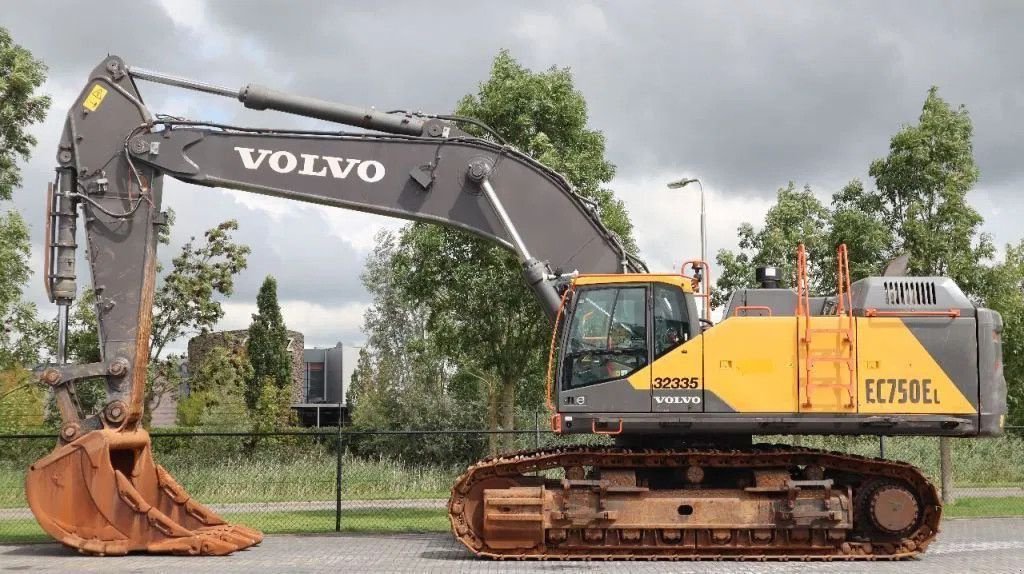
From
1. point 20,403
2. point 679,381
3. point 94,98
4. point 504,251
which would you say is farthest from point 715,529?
point 20,403

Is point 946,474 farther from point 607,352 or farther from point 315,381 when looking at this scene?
point 315,381

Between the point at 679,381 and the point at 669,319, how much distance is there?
0.71 metres

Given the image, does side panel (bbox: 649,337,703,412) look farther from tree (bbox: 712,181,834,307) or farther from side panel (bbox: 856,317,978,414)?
tree (bbox: 712,181,834,307)

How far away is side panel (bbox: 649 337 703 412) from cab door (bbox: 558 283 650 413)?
0.33 ft

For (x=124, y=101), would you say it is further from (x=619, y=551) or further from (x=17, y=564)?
(x=619, y=551)

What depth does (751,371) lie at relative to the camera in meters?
12.2

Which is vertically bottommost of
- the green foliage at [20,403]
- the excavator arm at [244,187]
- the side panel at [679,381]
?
the green foliage at [20,403]

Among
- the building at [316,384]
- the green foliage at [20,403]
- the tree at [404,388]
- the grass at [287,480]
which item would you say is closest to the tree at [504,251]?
the tree at [404,388]

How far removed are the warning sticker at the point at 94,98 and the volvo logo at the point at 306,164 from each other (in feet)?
6.05

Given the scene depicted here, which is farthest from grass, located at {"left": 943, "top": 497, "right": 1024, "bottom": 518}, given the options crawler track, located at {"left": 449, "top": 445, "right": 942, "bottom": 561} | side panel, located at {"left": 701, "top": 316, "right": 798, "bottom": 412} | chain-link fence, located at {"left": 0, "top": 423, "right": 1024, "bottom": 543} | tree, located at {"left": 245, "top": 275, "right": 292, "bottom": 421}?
tree, located at {"left": 245, "top": 275, "right": 292, "bottom": 421}

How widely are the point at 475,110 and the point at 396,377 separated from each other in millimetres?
27848

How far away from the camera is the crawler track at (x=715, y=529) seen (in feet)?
40.8

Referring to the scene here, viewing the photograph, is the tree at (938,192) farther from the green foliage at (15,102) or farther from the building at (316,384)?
the building at (316,384)

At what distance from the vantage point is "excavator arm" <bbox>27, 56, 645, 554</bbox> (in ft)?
43.6
